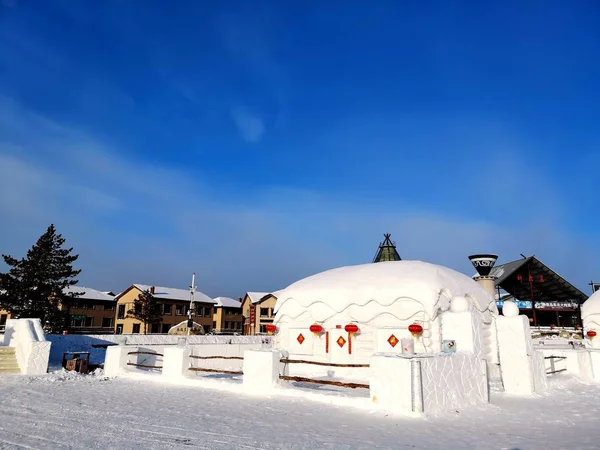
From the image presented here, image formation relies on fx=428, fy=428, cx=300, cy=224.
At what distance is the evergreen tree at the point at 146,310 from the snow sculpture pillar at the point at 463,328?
41.0m

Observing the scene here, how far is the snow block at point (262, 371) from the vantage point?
12.4 meters

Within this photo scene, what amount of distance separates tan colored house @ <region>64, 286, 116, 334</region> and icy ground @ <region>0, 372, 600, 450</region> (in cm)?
4184

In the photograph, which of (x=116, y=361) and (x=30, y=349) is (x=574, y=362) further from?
(x=30, y=349)

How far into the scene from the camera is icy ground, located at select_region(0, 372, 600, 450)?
22.7 ft

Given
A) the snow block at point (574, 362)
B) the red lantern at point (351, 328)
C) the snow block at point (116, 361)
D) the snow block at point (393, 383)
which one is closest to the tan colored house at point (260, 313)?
the red lantern at point (351, 328)

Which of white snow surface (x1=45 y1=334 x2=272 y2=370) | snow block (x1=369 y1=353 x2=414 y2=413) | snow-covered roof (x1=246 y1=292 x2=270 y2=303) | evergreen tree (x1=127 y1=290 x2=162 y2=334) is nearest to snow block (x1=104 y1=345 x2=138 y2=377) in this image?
white snow surface (x1=45 y1=334 x2=272 y2=370)

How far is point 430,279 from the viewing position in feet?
63.6

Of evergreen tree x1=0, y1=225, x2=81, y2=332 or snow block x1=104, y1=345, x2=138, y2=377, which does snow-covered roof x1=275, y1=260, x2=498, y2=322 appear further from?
evergreen tree x1=0, y1=225, x2=81, y2=332

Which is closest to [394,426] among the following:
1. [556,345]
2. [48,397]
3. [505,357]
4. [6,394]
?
[505,357]

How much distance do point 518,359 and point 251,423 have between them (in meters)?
9.54

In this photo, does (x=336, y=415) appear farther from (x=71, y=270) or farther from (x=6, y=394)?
(x=71, y=270)

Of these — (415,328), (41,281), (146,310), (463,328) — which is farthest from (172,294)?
(463,328)

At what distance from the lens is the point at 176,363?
577 inches

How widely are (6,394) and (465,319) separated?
12907 millimetres
